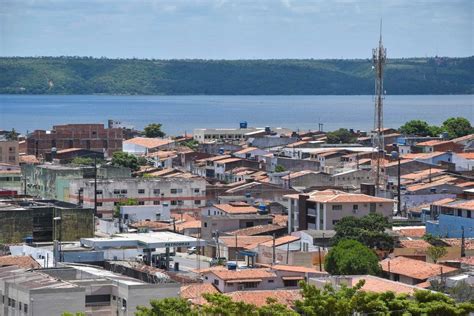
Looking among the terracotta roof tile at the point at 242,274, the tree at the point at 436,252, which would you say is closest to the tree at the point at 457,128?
the tree at the point at 436,252

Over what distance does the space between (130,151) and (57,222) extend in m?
38.6

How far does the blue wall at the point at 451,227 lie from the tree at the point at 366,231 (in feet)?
7.44

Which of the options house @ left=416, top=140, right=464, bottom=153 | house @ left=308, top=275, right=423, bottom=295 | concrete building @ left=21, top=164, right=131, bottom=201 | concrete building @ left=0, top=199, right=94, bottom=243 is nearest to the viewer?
house @ left=308, top=275, right=423, bottom=295

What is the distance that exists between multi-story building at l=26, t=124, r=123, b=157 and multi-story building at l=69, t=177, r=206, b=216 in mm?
21777

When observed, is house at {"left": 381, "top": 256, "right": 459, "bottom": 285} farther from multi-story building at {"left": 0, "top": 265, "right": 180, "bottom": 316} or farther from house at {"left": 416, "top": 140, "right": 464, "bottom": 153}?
house at {"left": 416, "top": 140, "right": 464, "bottom": 153}

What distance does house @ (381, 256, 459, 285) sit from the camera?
28.6 m

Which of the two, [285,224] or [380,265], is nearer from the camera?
[380,265]

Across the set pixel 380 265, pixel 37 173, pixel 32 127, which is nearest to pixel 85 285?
pixel 380 265

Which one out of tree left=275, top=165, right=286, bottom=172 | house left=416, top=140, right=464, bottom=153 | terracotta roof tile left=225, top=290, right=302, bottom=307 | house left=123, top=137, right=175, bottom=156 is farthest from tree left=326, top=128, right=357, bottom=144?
terracotta roof tile left=225, top=290, right=302, bottom=307

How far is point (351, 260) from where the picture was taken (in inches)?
1164

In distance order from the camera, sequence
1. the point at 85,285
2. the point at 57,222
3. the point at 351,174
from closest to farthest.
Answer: the point at 85,285, the point at 57,222, the point at 351,174

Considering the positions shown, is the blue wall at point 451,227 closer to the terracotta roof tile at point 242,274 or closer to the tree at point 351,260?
the tree at point 351,260

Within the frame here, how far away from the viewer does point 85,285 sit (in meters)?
23.3

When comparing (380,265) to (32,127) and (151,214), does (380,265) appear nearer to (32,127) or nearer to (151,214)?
(151,214)
